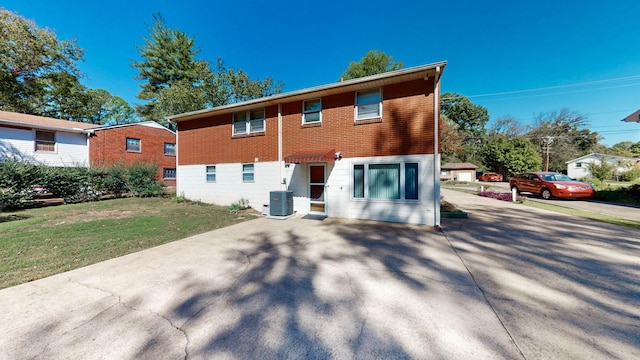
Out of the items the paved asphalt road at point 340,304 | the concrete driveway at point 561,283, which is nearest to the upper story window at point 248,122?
the paved asphalt road at point 340,304

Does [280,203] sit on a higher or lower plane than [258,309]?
higher

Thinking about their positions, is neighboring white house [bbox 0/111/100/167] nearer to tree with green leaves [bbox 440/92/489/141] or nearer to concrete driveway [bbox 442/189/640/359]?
concrete driveway [bbox 442/189/640/359]

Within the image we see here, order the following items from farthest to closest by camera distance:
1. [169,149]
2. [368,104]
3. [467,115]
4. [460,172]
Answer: [467,115], [460,172], [169,149], [368,104]

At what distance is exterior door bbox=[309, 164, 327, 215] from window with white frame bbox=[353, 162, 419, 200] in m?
1.48

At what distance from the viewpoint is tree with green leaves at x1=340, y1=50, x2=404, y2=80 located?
89.4 feet

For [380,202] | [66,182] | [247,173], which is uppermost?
[247,173]

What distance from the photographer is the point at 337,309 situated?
2943 millimetres

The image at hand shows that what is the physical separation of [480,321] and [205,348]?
3.16 meters

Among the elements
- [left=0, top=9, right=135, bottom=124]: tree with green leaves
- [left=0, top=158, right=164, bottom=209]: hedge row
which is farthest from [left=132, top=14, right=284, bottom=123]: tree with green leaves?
[left=0, top=158, right=164, bottom=209]: hedge row

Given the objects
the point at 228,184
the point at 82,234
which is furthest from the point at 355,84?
the point at 82,234

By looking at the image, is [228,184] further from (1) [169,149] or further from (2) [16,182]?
(1) [169,149]

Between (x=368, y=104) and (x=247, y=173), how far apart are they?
6.79 m

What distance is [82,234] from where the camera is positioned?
641 cm

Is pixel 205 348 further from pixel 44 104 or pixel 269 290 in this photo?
pixel 44 104
